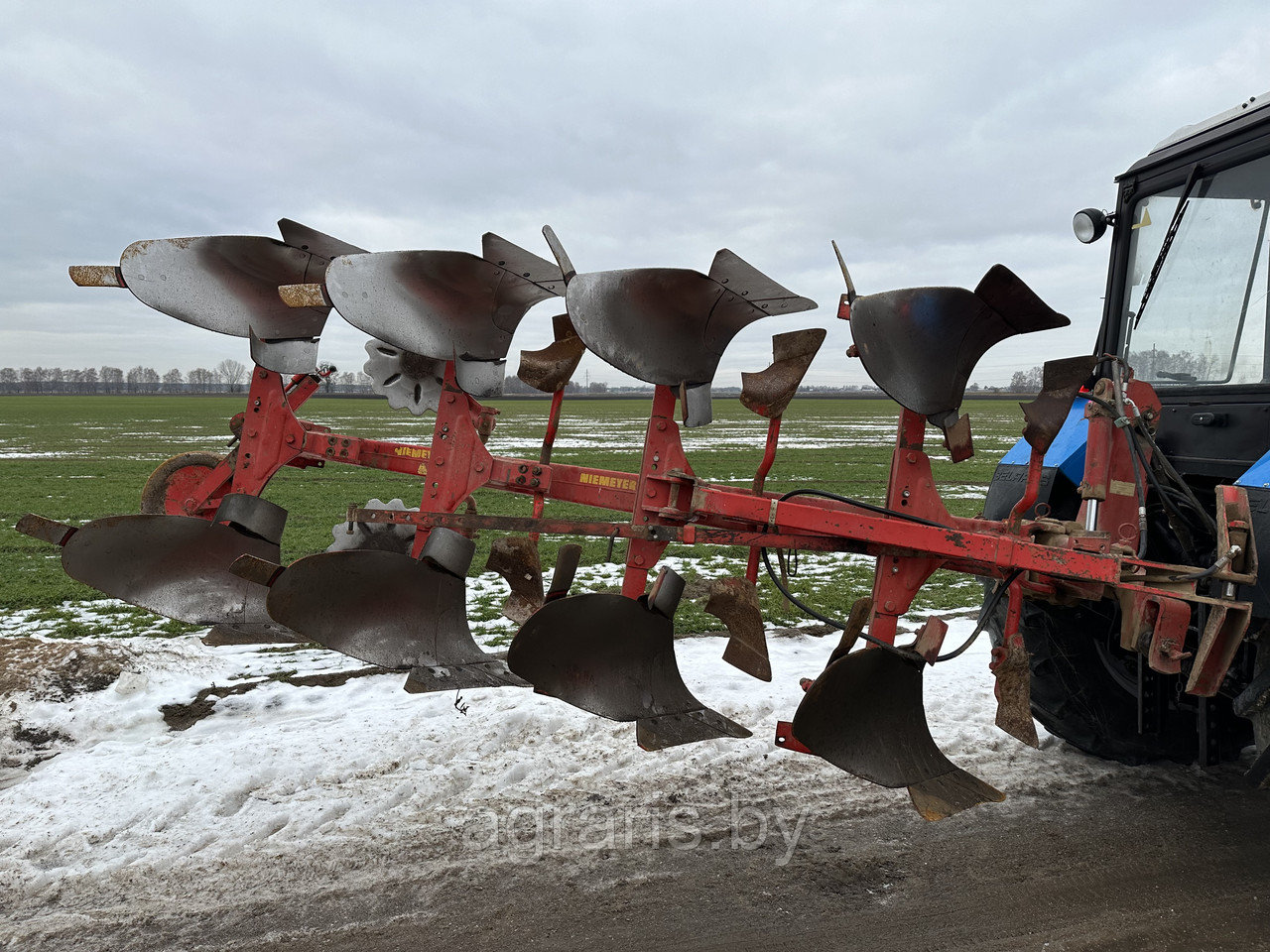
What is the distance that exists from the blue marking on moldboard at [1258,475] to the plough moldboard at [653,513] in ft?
0.41

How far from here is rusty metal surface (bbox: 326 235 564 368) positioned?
2975 millimetres

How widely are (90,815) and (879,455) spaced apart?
18748 mm

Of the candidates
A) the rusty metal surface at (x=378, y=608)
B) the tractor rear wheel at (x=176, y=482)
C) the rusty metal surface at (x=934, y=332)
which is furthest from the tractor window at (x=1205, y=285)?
the tractor rear wheel at (x=176, y=482)

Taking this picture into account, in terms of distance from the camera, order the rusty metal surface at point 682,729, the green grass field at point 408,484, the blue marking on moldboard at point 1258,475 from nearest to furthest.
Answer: the blue marking on moldboard at point 1258,475 → the rusty metal surface at point 682,729 → the green grass field at point 408,484

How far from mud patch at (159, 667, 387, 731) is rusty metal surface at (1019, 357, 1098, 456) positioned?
3483mm

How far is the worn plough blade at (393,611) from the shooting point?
300 cm

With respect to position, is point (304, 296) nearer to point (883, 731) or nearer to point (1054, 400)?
point (883, 731)

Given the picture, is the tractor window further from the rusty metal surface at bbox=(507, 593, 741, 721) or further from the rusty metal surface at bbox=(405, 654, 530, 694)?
the rusty metal surface at bbox=(405, 654, 530, 694)

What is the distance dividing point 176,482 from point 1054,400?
3542 mm

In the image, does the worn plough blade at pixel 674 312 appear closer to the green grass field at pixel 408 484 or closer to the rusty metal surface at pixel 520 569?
the rusty metal surface at pixel 520 569

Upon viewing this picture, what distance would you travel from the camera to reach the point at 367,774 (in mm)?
3551

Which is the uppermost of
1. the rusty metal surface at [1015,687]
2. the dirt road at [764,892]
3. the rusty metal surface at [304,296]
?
the rusty metal surface at [304,296]

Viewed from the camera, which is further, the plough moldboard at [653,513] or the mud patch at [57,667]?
the mud patch at [57,667]

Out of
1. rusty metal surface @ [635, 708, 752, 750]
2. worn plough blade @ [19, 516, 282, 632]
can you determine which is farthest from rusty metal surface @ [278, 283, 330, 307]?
rusty metal surface @ [635, 708, 752, 750]
